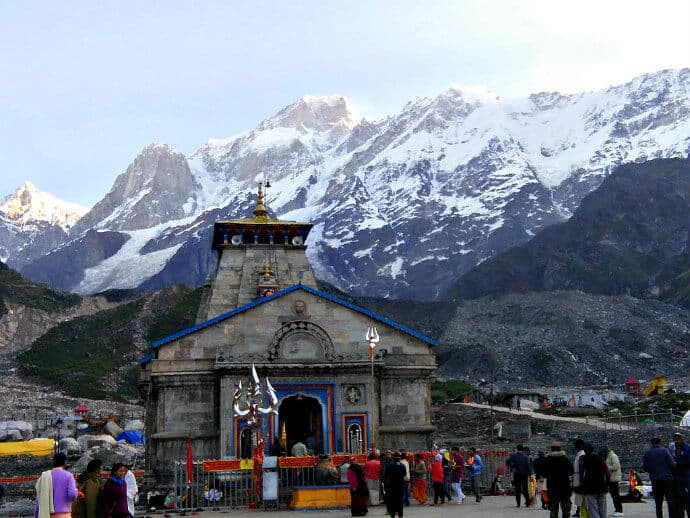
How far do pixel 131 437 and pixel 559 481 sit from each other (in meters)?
52.3

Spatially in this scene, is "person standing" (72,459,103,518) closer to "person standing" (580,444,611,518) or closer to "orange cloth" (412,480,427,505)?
"person standing" (580,444,611,518)

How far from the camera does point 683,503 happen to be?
17578 millimetres

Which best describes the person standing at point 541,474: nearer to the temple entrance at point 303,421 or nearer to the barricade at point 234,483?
the barricade at point 234,483

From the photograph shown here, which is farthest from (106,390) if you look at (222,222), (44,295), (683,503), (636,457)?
(683,503)

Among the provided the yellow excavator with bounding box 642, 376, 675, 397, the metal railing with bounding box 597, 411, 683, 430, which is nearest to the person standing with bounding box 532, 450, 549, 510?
the metal railing with bounding box 597, 411, 683, 430

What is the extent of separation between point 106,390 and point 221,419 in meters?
79.0

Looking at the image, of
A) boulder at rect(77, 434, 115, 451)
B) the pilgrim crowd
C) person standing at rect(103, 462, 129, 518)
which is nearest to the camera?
the pilgrim crowd

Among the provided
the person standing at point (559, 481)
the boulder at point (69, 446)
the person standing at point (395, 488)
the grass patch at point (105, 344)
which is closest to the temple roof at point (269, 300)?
the person standing at point (395, 488)

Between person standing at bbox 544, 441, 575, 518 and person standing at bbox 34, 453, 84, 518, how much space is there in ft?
32.6

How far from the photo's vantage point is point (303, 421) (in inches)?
1428

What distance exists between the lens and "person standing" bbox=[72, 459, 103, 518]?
612 inches

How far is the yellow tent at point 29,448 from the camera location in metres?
54.2

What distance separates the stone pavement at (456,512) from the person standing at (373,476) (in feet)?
2.62

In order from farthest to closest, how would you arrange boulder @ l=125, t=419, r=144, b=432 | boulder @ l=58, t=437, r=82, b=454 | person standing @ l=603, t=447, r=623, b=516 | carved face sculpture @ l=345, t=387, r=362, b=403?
boulder @ l=125, t=419, r=144, b=432 < boulder @ l=58, t=437, r=82, b=454 < carved face sculpture @ l=345, t=387, r=362, b=403 < person standing @ l=603, t=447, r=623, b=516
